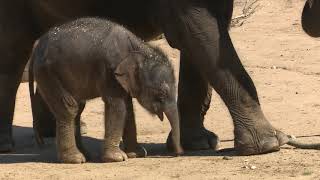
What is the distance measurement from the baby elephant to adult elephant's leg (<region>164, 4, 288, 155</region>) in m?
0.28

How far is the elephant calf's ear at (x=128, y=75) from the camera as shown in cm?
689

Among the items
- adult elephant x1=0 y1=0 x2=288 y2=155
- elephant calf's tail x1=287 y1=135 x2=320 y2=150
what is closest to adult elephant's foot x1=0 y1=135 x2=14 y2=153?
adult elephant x1=0 y1=0 x2=288 y2=155

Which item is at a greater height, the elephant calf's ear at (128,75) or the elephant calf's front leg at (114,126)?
the elephant calf's ear at (128,75)

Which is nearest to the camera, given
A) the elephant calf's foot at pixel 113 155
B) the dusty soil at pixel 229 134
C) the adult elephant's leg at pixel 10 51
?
the dusty soil at pixel 229 134

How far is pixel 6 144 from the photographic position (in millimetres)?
8258

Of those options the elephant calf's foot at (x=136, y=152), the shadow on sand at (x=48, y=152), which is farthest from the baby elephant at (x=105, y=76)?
the shadow on sand at (x=48, y=152)

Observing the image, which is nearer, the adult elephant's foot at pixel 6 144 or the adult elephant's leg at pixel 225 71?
the adult elephant's leg at pixel 225 71

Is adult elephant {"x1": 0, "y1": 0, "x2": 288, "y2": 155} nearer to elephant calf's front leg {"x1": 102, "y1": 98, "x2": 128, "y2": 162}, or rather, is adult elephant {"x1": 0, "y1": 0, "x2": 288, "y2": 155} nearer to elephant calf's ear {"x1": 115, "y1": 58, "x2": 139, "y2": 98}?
elephant calf's ear {"x1": 115, "y1": 58, "x2": 139, "y2": 98}

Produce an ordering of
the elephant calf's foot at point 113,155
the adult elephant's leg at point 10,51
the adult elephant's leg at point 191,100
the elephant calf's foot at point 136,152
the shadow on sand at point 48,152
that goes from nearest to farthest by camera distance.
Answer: the elephant calf's foot at point 113,155 → the elephant calf's foot at point 136,152 → the shadow on sand at point 48,152 → the adult elephant's leg at point 191,100 → the adult elephant's leg at point 10,51

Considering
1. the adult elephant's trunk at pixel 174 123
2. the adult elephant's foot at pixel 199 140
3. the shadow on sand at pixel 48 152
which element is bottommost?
the shadow on sand at pixel 48 152

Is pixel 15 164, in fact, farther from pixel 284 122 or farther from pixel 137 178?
pixel 284 122

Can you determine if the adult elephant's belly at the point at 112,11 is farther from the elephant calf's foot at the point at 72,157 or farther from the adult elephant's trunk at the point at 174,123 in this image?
the elephant calf's foot at the point at 72,157

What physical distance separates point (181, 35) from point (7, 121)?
6.51 feet

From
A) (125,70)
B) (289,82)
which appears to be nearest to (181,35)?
(125,70)
